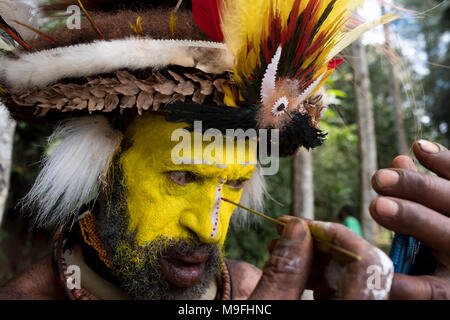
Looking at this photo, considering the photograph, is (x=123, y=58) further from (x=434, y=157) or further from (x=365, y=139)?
(x=365, y=139)

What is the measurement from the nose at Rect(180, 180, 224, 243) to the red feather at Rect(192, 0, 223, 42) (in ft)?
2.45

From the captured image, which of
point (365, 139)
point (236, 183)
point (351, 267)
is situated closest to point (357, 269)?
point (351, 267)

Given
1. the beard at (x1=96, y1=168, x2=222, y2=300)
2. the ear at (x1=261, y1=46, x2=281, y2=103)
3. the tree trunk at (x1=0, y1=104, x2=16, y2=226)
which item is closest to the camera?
the ear at (x1=261, y1=46, x2=281, y2=103)

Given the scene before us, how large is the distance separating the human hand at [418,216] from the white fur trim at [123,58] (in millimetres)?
876

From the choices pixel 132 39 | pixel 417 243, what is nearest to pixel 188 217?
pixel 132 39

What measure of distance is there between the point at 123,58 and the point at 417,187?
128 cm

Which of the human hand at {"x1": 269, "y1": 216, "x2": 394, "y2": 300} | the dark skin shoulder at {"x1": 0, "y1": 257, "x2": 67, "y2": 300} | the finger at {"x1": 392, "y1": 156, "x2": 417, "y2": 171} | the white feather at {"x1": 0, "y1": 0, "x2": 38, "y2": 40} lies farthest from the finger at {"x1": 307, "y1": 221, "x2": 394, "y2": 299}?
the white feather at {"x1": 0, "y1": 0, "x2": 38, "y2": 40}

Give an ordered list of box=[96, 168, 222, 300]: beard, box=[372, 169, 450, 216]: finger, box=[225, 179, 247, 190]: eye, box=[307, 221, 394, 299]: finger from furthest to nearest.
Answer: box=[225, 179, 247, 190]: eye → box=[96, 168, 222, 300]: beard → box=[372, 169, 450, 216]: finger → box=[307, 221, 394, 299]: finger

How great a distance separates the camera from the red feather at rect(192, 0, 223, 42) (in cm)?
147

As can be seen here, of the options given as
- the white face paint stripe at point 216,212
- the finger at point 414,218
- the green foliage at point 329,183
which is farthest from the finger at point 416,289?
the green foliage at point 329,183

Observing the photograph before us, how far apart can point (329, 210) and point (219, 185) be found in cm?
986

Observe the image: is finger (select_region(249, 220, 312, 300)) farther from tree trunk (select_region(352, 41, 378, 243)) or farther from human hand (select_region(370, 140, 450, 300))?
tree trunk (select_region(352, 41, 378, 243))
